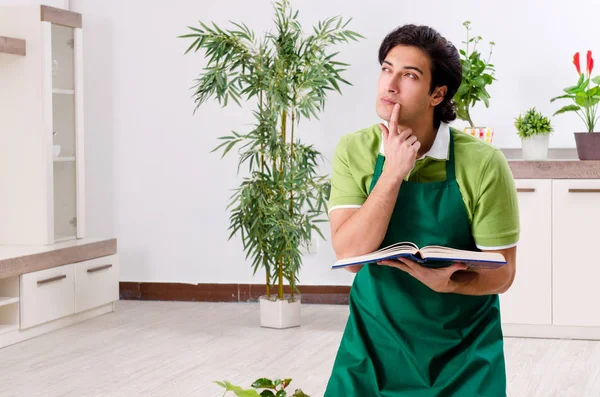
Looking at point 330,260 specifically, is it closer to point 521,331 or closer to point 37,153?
point 521,331

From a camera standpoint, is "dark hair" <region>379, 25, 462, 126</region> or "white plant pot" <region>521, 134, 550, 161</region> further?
"white plant pot" <region>521, 134, 550, 161</region>

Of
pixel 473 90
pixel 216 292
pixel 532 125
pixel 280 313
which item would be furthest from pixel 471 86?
pixel 216 292

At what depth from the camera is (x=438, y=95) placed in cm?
159

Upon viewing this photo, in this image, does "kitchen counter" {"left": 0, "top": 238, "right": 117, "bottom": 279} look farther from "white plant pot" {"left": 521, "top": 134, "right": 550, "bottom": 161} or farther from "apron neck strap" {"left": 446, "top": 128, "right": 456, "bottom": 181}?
"apron neck strap" {"left": 446, "top": 128, "right": 456, "bottom": 181}

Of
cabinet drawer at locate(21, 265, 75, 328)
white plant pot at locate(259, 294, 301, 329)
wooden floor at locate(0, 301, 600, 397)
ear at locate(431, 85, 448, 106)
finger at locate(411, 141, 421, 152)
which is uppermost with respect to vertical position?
ear at locate(431, 85, 448, 106)

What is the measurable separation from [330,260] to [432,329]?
4.19 meters

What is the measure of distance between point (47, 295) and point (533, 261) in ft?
8.78

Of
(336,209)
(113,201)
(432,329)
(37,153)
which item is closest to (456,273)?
(432,329)

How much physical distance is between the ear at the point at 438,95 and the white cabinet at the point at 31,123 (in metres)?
3.80

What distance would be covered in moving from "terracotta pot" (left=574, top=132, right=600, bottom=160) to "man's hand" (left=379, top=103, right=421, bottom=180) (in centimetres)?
342

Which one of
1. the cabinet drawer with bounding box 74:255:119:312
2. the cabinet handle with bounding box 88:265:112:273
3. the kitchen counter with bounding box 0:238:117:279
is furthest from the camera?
the cabinet handle with bounding box 88:265:112:273

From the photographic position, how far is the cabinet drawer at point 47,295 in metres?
4.60

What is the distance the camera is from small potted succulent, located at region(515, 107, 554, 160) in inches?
189

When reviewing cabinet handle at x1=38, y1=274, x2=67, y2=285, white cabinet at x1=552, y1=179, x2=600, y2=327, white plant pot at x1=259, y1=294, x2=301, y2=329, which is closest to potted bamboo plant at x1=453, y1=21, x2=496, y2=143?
white cabinet at x1=552, y1=179, x2=600, y2=327
